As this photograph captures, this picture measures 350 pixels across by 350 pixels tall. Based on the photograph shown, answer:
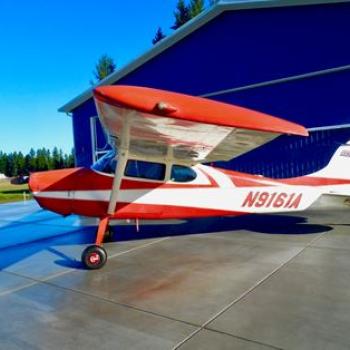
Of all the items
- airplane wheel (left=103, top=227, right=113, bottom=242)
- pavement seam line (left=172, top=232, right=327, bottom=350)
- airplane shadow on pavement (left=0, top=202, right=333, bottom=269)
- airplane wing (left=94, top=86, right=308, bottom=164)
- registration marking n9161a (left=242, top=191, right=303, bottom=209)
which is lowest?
pavement seam line (left=172, top=232, right=327, bottom=350)

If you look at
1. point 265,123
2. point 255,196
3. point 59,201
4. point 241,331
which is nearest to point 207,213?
point 255,196

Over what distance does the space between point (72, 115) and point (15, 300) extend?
16.4 m

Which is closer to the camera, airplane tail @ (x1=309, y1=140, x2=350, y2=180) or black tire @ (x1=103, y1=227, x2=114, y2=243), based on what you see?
airplane tail @ (x1=309, y1=140, x2=350, y2=180)

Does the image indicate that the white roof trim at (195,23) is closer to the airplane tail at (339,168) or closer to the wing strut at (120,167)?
the airplane tail at (339,168)

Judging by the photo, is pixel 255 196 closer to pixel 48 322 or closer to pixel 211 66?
pixel 48 322

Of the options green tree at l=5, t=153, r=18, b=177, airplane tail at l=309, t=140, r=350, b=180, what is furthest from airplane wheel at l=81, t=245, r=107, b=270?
green tree at l=5, t=153, r=18, b=177

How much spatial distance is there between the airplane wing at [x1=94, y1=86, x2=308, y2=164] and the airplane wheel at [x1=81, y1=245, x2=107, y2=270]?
1674mm

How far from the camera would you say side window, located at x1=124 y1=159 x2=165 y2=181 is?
21.0ft

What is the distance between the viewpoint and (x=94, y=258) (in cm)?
536

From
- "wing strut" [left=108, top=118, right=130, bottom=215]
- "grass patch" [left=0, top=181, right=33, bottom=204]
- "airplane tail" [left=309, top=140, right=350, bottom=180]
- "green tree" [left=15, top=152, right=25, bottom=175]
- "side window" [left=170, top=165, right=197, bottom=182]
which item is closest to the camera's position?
"wing strut" [left=108, top=118, right=130, bottom=215]

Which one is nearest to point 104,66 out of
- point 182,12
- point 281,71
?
point 182,12

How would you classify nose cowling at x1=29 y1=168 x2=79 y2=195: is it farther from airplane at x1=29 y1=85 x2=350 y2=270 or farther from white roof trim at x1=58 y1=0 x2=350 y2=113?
white roof trim at x1=58 y1=0 x2=350 y2=113

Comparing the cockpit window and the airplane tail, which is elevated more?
the cockpit window

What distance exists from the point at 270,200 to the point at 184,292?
3.35 meters
